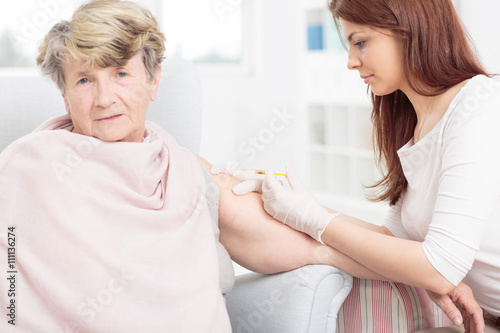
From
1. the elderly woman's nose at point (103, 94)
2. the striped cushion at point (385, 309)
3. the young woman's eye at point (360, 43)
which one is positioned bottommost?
the striped cushion at point (385, 309)

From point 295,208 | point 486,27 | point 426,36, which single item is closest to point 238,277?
point 295,208

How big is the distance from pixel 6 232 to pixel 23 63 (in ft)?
10.7

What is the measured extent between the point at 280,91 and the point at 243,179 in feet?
10.7

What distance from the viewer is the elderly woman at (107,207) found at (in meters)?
1.21

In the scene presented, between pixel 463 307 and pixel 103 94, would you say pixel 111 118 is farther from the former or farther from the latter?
pixel 463 307

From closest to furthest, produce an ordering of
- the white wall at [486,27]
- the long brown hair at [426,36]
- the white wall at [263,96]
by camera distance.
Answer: the long brown hair at [426,36]
the white wall at [486,27]
the white wall at [263,96]

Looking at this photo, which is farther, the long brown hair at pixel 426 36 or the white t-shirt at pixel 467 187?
the long brown hair at pixel 426 36

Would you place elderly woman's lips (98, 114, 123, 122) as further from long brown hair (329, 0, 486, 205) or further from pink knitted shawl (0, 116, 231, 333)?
long brown hair (329, 0, 486, 205)

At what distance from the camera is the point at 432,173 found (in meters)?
1.44

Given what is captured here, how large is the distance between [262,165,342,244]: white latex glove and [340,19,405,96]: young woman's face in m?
0.34

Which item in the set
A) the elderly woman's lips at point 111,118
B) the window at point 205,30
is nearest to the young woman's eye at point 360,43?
the elderly woman's lips at point 111,118

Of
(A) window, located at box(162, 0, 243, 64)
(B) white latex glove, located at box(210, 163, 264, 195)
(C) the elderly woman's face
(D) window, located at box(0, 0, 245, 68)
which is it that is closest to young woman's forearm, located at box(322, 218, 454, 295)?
(B) white latex glove, located at box(210, 163, 264, 195)

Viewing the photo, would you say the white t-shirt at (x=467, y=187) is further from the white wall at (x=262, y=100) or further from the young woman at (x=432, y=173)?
the white wall at (x=262, y=100)

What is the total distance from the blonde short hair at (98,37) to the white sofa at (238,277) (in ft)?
1.02
